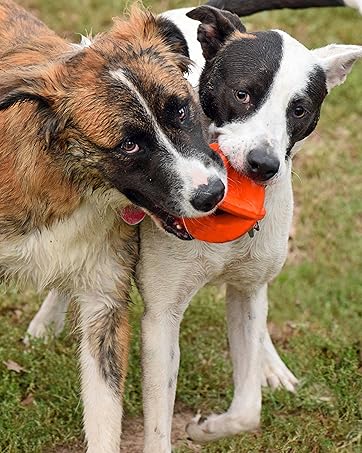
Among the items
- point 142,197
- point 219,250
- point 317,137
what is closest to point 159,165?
point 142,197

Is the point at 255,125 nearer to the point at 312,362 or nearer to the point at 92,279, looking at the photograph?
the point at 92,279

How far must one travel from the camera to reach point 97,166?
496cm

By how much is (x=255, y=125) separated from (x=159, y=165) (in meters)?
0.52

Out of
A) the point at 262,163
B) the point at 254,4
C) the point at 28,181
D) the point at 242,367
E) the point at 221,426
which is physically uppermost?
the point at 262,163

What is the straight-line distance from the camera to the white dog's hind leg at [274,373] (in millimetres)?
6641

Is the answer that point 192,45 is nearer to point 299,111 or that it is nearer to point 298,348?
point 299,111

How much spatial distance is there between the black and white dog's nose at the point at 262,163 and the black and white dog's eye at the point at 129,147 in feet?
1.64

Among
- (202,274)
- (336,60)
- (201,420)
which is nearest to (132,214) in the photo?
(202,274)

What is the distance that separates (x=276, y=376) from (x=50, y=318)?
1453mm

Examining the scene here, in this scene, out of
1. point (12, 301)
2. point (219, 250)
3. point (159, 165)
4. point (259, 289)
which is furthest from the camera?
point (12, 301)

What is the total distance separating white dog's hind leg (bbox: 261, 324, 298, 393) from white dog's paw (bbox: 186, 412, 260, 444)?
2.52ft

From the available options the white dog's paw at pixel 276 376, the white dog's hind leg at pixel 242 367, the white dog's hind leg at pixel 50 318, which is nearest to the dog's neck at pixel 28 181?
the white dog's hind leg at pixel 242 367

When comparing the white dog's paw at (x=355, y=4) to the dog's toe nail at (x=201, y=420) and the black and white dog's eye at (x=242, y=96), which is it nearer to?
the black and white dog's eye at (x=242, y=96)

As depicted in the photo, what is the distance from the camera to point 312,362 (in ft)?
22.4
